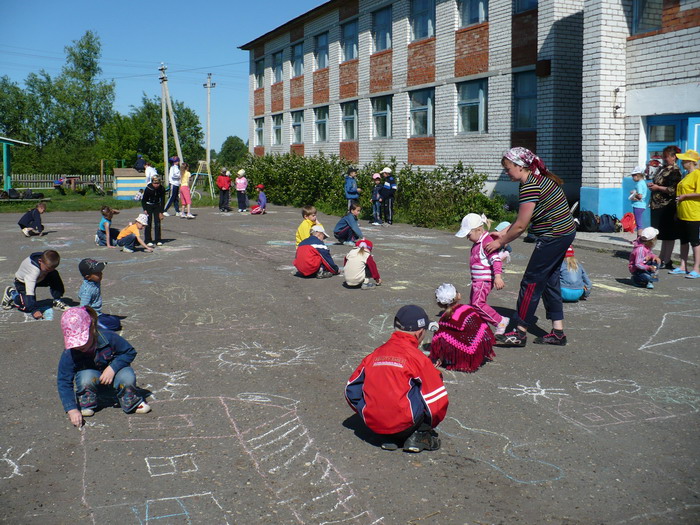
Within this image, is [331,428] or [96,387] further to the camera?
[96,387]

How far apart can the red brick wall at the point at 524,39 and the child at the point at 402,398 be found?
60.0ft

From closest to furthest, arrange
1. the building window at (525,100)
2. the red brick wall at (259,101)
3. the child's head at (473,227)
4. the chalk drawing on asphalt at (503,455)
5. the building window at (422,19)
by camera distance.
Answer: the chalk drawing on asphalt at (503,455) → the child's head at (473,227) → the building window at (525,100) → the building window at (422,19) → the red brick wall at (259,101)

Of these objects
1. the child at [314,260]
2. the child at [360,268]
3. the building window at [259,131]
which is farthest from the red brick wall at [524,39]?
the building window at [259,131]

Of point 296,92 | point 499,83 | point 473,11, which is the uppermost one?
point 473,11

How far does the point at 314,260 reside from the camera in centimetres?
1166

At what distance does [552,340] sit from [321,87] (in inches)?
1171

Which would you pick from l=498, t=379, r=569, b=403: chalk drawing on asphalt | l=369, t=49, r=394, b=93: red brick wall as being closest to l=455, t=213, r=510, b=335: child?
l=498, t=379, r=569, b=403: chalk drawing on asphalt

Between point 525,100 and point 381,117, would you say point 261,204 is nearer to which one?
point 381,117

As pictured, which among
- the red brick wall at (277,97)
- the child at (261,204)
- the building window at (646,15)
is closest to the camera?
the building window at (646,15)

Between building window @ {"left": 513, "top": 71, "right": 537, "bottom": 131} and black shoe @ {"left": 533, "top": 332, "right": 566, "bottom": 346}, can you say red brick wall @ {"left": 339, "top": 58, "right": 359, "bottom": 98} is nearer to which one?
building window @ {"left": 513, "top": 71, "right": 537, "bottom": 131}

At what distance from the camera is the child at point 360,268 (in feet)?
35.0

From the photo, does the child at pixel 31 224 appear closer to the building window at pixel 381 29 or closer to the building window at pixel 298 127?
the building window at pixel 381 29

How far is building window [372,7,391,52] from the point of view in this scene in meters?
29.4

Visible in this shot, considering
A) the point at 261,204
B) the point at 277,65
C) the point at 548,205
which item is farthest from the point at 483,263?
the point at 277,65
